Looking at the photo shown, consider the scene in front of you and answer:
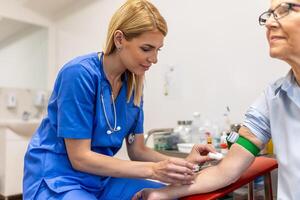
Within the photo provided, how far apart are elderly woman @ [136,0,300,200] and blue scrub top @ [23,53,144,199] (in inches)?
9.1

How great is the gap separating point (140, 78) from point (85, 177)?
0.44 metres

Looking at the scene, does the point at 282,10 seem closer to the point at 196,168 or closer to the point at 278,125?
the point at 278,125

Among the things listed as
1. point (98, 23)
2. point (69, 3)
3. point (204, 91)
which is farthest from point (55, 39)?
point (204, 91)

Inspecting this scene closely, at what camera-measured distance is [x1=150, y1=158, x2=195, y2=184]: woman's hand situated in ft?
2.96

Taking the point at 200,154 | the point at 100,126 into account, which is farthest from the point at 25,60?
the point at 200,154

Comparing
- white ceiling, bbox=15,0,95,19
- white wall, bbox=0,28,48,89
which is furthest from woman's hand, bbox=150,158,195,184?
white wall, bbox=0,28,48,89

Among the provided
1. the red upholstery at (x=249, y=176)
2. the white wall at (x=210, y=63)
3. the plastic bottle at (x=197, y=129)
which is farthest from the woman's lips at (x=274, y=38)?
the plastic bottle at (x=197, y=129)

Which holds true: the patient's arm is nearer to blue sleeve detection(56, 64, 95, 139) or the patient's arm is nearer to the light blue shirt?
the light blue shirt

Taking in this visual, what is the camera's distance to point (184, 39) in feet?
7.27

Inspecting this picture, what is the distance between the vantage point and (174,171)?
2.97ft

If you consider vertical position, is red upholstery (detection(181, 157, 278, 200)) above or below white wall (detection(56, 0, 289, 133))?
below

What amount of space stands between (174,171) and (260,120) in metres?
0.33

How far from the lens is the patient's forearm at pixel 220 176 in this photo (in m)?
0.95

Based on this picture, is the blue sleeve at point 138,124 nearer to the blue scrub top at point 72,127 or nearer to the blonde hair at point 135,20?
the blue scrub top at point 72,127
